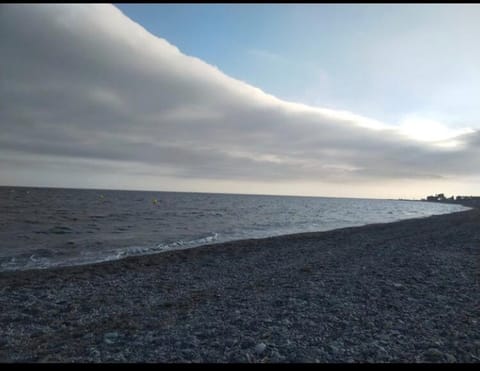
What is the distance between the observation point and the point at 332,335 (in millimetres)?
6020

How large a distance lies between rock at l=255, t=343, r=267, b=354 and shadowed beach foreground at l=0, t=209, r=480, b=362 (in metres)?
0.02

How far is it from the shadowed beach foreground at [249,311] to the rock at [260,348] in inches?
0.8

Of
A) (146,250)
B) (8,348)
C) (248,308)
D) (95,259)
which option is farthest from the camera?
(146,250)

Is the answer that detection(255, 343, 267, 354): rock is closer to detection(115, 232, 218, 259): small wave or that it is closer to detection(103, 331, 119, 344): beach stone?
detection(103, 331, 119, 344): beach stone

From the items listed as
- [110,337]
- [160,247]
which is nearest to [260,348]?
[110,337]

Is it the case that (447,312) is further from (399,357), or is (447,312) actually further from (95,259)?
(95,259)

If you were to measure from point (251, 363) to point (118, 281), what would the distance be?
780cm

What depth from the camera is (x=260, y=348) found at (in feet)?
18.0

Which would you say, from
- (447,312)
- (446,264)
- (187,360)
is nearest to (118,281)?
(187,360)

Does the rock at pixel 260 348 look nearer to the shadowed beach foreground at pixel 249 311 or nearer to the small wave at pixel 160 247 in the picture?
the shadowed beach foreground at pixel 249 311

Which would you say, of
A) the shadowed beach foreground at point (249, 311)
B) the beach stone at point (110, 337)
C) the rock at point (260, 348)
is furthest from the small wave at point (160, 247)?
the rock at point (260, 348)

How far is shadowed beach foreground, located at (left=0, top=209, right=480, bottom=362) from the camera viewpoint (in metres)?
5.47

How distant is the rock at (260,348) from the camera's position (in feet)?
17.7

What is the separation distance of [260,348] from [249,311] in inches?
79.8
